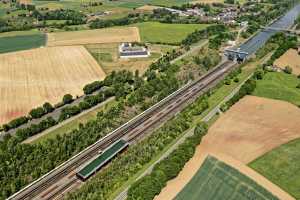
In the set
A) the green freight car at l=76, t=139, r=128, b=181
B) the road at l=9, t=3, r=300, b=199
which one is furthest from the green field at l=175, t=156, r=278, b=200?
the road at l=9, t=3, r=300, b=199

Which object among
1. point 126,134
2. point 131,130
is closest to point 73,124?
point 126,134

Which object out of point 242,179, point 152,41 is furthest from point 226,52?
point 242,179

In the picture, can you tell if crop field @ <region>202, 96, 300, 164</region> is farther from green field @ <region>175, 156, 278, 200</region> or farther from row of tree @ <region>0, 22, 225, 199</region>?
row of tree @ <region>0, 22, 225, 199</region>

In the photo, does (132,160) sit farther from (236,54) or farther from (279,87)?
(236,54)

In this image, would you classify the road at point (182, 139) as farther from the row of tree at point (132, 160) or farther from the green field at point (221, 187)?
the green field at point (221, 187)

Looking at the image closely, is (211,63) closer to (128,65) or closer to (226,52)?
(226,52)
